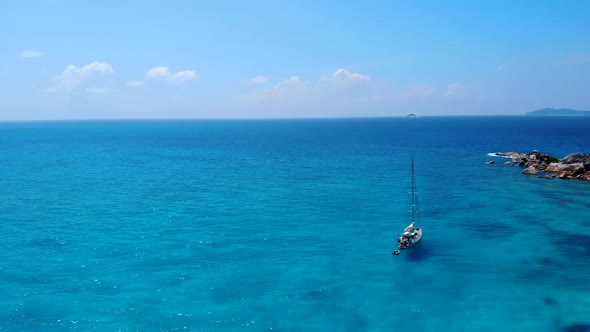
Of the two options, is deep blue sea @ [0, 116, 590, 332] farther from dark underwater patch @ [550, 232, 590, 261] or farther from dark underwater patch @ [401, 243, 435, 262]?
dark underwater patch @ [550, 232, 590, 261]

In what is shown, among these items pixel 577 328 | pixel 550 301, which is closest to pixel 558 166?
pixel 550 301

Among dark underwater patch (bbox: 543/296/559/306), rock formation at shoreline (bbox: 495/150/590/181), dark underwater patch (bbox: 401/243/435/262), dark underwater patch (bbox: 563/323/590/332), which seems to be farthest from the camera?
rock formation at shoreline (bbox: 495/150/590/181)

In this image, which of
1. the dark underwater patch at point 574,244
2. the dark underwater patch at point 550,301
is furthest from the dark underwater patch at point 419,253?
the dark underwater patch at point 574,244

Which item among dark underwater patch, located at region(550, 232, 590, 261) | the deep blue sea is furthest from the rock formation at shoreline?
dark underwater patch, located at region(550, 232, 590, 261)

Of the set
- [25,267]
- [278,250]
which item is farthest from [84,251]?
[278,250]

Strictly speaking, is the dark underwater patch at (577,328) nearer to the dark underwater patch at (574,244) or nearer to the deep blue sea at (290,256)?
the deep blue sea at (290,256)
